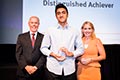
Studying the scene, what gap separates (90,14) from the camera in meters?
3.83

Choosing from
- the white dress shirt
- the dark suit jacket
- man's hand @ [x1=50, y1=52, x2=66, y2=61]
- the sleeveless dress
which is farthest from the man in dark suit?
the sleeveless dress

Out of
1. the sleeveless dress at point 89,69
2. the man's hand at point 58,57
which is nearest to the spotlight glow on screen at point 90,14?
the sleeveless dress at point 89,69

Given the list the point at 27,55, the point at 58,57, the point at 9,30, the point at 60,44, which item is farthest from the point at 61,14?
the point at 9,30

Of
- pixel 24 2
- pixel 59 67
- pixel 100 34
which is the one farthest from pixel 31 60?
pixel 100 34

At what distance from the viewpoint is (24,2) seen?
368cm

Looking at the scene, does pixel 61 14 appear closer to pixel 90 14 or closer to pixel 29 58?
pixel 29 58

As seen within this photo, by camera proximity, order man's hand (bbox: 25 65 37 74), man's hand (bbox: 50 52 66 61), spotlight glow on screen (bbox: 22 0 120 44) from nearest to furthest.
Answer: man's hand (bbox: 50 52 66 61)
man's hand (bbox: 25 65 37 74)
spotlight glow on screen (bbox: 22 0 120 44)

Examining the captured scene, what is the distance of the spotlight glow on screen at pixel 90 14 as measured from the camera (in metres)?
3.72

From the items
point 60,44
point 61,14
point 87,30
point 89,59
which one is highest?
point 61,14

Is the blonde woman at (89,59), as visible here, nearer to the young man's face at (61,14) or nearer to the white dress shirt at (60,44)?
the white dress shirt at (60,44)

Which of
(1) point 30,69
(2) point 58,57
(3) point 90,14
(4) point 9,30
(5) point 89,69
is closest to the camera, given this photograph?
(2) point 58,57

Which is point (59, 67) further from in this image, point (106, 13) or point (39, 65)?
point (106, 13)

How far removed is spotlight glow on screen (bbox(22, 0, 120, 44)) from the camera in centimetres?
372

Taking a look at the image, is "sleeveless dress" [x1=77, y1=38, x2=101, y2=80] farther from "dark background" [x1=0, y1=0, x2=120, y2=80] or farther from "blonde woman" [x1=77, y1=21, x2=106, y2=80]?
"dark background" [x1=0, y1=0, x2=120, y2=80]
